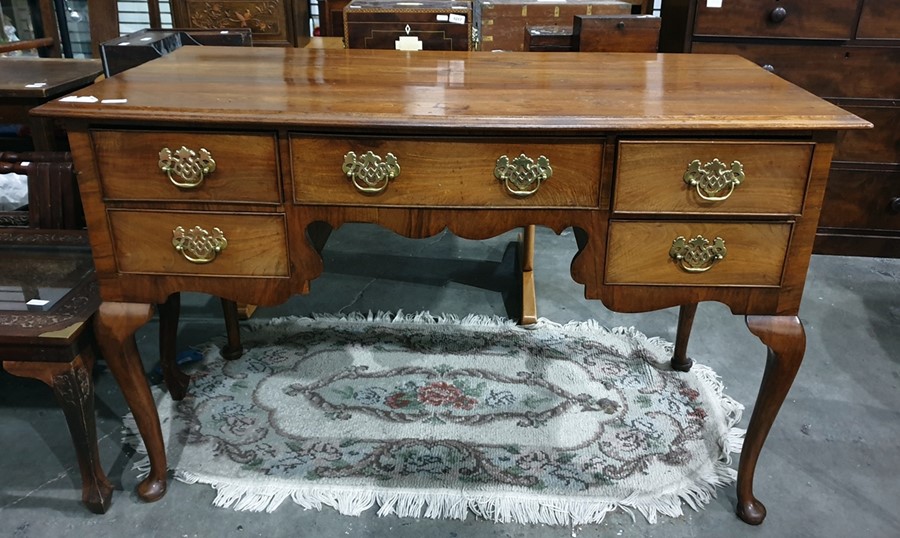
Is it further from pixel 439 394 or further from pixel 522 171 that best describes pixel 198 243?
pixel 439 394

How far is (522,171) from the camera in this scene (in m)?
1.10

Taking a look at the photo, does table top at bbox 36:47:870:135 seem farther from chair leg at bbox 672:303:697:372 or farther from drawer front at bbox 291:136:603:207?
chair leg at bbox 672:303:697:372

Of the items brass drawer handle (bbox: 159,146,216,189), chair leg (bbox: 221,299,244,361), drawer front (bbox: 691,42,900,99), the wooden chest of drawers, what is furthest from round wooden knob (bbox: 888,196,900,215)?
brass drawer handle (bbox: 159,146,216,189)

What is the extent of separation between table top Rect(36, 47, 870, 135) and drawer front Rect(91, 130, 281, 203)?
38 mm


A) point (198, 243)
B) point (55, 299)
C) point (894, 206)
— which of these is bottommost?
point (894, 206)

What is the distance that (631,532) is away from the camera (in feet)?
4.39

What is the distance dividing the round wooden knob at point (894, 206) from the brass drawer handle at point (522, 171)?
1873mm

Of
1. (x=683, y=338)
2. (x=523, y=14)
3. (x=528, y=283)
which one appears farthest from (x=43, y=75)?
(x=683, y=338)

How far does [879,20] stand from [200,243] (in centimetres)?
216

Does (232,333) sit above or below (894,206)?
below

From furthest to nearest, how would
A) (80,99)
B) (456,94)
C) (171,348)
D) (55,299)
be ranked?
1. (171,348)
2. (55,299)
3. (456,94)
4. (80,99)

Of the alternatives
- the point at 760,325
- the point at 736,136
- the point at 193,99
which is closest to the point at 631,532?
the point at 760,325

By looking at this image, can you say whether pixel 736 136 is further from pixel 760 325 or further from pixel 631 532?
pixel 631 532

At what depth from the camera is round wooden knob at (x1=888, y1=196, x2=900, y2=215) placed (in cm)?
240
